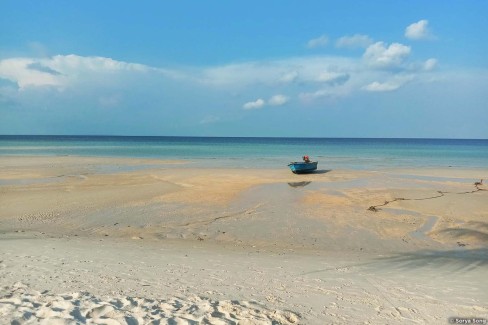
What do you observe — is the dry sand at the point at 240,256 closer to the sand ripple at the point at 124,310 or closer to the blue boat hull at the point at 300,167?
the sand ripple at the point at 124,310

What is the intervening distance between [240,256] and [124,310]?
423 cm

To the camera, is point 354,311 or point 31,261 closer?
point 354,311

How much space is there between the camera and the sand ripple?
16.3ft

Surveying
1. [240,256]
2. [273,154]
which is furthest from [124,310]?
[273,154]

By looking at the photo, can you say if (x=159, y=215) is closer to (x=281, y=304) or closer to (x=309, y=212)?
(x=309, y=212)

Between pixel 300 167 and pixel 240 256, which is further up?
pixel 300 167

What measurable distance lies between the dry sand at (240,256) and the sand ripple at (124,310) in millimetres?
25

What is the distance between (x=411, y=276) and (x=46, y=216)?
11470mm

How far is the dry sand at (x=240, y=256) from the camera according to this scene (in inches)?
221

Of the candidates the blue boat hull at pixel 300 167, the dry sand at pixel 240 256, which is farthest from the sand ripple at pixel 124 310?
the blue boat hull at pixel 300 167

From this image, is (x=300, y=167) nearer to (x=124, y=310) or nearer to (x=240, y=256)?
(x=240, y=256)

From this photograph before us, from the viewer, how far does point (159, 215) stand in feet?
47.2

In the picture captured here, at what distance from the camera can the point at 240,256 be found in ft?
30.5

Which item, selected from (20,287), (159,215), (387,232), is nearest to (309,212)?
(387,232)
